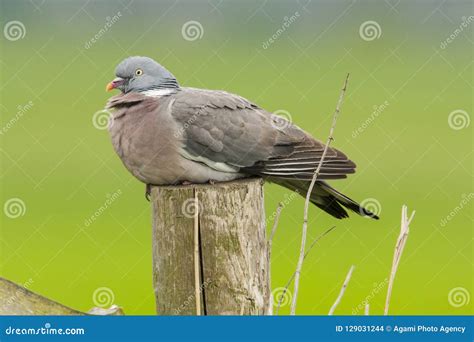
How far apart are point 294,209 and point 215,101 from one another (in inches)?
180

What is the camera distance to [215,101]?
6215 mm

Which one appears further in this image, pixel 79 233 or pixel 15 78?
pixel 15 78

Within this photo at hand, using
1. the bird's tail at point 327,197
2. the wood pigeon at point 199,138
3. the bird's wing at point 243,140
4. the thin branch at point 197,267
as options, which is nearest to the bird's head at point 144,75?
the wood pigeon at point 199,138

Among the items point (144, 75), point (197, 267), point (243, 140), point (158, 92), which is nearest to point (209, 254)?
point (197, 267)

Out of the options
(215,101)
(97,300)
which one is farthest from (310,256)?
(215,101)

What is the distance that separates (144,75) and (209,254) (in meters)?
1.88

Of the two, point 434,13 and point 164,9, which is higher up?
point 434,13

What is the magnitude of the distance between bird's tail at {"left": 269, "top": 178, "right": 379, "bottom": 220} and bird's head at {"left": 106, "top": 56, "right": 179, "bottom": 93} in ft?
3.57

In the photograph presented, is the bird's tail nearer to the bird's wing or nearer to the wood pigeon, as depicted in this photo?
the wood pigeon

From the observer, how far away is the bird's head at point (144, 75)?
6402mm

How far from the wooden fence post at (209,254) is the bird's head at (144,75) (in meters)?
1.41

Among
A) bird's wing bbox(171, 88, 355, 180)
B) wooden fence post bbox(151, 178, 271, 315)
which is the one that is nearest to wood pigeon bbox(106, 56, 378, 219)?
bird's wing bbox(171, 88, 355, 180)

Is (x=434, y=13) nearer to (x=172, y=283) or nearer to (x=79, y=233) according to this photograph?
(x=79, y=233)

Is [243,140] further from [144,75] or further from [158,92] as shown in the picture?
[144,75]
